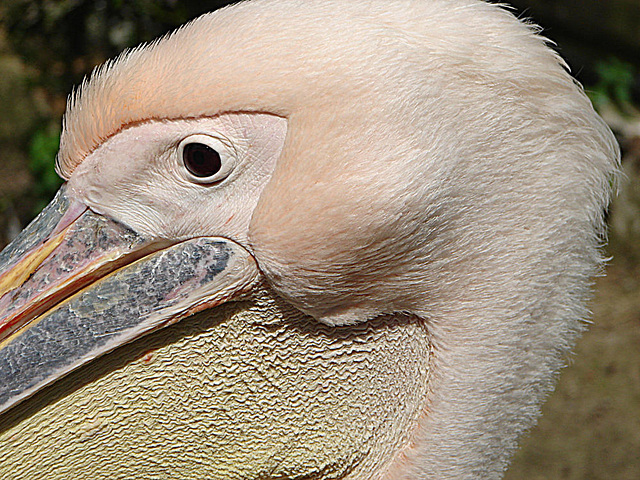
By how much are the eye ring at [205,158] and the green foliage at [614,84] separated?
384 cm

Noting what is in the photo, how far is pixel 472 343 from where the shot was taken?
1.23 metres

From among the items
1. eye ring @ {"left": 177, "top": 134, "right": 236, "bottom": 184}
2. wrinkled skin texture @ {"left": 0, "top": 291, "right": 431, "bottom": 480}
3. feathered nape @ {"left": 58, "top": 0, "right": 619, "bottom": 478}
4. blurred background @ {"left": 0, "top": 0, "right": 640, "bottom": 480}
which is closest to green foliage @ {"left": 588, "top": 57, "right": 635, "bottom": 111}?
blurred background @ {"left": 0, "top": 0, "right": 640, "bottom": 480}

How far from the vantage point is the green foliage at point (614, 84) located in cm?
450

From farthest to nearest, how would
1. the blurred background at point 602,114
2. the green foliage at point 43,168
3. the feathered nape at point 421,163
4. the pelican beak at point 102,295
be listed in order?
the green foliage at point 43,168
the blurred background at point 602,114
the pelican beak at point 102,295
the feathered nape at point 421,163

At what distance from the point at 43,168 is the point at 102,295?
332 cm

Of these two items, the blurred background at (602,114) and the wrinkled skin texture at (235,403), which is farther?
the blurred background at (602,114)

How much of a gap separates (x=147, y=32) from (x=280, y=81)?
2771 millimetres

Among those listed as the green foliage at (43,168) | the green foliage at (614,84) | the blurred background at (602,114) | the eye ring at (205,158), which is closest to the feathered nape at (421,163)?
the eye ring at (205,158)

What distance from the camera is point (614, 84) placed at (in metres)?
4.58

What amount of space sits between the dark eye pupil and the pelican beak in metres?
0.12

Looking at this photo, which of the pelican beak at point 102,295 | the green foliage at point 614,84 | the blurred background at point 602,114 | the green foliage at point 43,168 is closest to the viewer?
the pelican beak at point 102,295

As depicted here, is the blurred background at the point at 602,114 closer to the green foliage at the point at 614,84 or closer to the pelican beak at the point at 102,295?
the green foliage at the point at 614,84

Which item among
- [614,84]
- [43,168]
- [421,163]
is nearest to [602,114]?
[614,84]

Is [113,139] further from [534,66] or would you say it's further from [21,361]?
[534,66]
